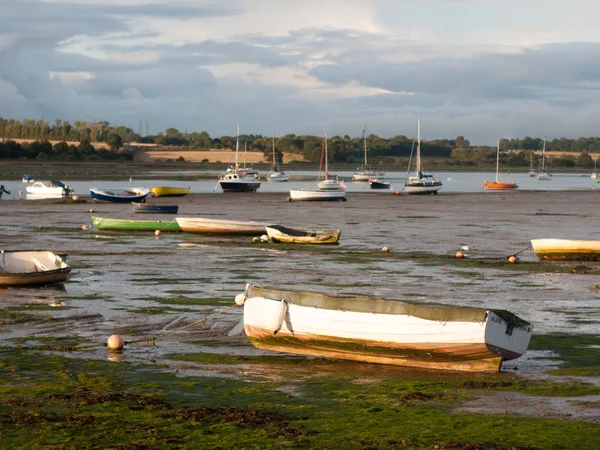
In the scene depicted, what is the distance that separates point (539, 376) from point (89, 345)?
811cm

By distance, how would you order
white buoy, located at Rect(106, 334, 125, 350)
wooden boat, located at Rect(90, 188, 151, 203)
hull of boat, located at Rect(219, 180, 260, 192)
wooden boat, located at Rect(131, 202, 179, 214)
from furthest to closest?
hull of boat, located at Rect(219, 180, 260, 192), wooden boat, located at Rect(90, 188, 151, 203), wooden boat, located at Rect(131, 202, 179, 214), white buoy, located at Rect(106, 334, 125, 350)

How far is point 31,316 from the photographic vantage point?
2098 cm

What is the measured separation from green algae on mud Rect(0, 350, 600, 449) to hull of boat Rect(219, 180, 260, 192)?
283 ft

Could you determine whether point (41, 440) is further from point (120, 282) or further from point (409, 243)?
point (409, 243)

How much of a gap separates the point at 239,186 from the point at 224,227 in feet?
197

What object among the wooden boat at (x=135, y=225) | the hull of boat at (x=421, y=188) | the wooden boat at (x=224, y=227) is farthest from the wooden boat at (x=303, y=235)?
the hull of boat at (x=421, y=188)

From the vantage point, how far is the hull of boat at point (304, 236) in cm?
3969

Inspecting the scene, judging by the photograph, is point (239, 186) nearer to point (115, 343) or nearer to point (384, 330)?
point (115, 343)

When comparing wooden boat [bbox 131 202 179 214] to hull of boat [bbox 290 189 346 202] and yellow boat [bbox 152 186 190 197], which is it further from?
yellow boat [bbox 152 186 190 197]

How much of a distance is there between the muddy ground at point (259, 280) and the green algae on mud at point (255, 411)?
72 cm

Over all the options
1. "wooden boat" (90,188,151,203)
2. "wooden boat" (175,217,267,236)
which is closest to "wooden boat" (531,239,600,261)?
"wooden boat" (175,217,267,236)

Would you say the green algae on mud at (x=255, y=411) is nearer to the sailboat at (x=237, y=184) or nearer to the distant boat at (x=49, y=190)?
the distant boat at (x=49, y=190)

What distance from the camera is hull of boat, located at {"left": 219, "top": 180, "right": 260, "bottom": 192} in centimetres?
10238

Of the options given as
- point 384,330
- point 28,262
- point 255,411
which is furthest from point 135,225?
point 255,411
